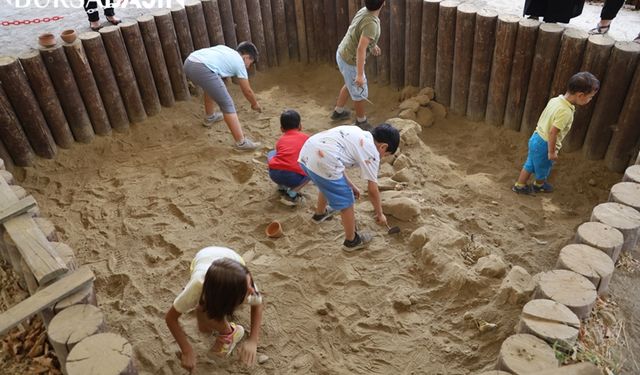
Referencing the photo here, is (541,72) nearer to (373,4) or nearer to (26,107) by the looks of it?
(373,4)

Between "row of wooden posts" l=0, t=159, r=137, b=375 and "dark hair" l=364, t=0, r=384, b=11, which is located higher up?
"dark hair" l=364, t=0, r=384, b=11

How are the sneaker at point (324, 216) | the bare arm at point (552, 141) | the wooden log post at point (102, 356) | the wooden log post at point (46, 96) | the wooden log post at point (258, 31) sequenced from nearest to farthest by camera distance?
1. the wooden log post at point (102, 356)
2. the bare arm at point (552, 141)
3. the sneaker at point (324, 216)
4. the wooden log post at point (46, 96)
5. the wooden log post at point (258, 31)

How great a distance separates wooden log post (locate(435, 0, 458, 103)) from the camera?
537cm

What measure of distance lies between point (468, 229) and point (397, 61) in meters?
2.57

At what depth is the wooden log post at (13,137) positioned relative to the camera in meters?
4.92

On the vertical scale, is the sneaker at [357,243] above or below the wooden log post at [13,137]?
below

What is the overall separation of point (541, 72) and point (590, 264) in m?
2.62

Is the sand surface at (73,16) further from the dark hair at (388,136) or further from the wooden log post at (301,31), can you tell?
the dark hair at (388,136)

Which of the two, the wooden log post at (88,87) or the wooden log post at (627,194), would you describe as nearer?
the wooden log post at (627,194)

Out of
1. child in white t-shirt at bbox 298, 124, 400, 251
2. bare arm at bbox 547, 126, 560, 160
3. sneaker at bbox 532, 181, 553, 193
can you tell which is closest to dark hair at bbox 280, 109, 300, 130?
child in white t-shirt at bbox 298, 124, 400, 251

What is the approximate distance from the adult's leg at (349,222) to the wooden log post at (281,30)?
3505 millimetres

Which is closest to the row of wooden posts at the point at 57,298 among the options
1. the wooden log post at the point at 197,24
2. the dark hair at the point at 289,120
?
the dark hair at the point at 289,120

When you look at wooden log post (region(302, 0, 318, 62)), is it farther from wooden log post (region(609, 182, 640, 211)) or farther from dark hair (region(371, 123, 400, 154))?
wooden log post (region(609, 182, 640, 211))

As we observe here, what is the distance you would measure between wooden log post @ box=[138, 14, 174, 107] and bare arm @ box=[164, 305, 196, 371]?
11.6ft
